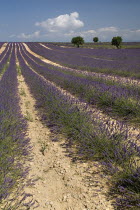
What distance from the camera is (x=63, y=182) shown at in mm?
2459

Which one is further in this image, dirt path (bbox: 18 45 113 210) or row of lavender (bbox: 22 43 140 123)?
row of lavender (bbox: 22 43 140 123)

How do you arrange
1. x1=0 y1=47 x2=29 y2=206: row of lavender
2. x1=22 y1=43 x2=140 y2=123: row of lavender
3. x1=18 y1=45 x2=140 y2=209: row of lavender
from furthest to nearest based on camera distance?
x1=22 y1=43 x2=140 y2=123: row of lavender < x1=0 y1=47 x2=29 y2=206: row of lavender < x1=18 y1=45 x2=140 y2=209: row of lavender

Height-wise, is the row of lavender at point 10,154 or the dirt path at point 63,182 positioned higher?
the row of lavender at point 10,154

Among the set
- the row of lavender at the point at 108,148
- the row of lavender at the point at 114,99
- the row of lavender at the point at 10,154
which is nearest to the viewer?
the row of lavender at the point at 108,148

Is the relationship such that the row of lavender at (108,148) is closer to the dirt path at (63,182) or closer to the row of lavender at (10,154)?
the dirt path at (63,182)

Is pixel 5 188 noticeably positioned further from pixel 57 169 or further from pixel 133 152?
pixel 133 152

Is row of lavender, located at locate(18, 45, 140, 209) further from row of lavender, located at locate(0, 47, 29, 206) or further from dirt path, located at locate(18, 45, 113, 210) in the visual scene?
row of lavender, located at locate(0, 47, 29, 206)

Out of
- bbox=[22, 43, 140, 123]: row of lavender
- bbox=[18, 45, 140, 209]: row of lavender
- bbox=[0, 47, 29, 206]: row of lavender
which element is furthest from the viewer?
bbox=[22, 43, 140, 123]: row of lavender

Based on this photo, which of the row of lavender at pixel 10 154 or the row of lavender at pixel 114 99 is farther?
the row of lavender at pixel 114 99

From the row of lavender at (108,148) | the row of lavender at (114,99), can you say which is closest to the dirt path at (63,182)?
the row of lavender at (108,148)

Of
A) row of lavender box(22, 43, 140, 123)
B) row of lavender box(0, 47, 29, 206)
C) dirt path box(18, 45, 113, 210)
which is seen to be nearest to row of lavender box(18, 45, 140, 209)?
dirt path box(18, 45, 113, 210)

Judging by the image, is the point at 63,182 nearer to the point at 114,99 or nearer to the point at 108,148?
the point at 108,148

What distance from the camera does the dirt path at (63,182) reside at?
2.09 metres

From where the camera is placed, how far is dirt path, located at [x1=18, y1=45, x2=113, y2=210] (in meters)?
2.09
